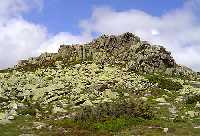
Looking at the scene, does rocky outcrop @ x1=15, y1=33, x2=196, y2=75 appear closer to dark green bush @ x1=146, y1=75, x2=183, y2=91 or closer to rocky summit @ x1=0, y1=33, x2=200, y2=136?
rocky summit @ x1=0, y1=33, x2=200, y2=136

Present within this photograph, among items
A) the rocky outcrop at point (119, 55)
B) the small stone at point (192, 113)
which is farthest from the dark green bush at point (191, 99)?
the rocky outcrop at point (119, 55)

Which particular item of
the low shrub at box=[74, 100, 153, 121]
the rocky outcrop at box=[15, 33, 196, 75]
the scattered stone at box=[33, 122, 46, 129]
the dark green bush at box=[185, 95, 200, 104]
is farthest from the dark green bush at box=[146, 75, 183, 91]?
the scattered stone at box=[33, 122, 46, 129]

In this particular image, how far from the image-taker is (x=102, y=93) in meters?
49.0

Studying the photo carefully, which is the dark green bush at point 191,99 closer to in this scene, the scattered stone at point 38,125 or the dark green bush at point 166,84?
the dark green bush at point 166,84

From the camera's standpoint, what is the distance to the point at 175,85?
180 feet

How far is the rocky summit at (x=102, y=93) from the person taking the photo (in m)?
34.7

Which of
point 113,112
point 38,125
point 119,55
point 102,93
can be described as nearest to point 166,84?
point 102,93

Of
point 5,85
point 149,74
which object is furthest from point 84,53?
point 5,85

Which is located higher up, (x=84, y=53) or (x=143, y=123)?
(x=84, y=53)

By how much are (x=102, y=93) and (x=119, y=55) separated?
20.7 m

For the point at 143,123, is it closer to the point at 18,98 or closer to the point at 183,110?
the point at 183,110

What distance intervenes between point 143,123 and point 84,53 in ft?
121

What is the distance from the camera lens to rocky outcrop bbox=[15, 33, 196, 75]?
65500 millimetres

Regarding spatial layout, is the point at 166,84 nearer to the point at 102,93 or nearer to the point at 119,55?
the point at 102,93
